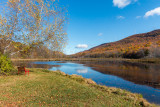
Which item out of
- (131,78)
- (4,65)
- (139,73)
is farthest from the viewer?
(139,73)

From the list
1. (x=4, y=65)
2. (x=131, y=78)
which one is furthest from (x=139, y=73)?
(x=4, y=65)

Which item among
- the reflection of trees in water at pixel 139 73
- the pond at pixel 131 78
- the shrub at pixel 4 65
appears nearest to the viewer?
the shrub at pixel 4 65

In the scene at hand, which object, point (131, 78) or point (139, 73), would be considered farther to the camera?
point (139, 73)

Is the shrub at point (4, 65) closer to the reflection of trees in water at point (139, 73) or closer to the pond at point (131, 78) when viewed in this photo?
the pond at point (131, 78)

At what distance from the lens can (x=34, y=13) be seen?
13.2m

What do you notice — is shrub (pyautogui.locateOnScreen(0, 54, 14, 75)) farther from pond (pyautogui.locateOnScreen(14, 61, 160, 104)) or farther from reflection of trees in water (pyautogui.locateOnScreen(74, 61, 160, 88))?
reflection of trees in water (pyautogui.locateOnScreen(74, 61, 160, 88))

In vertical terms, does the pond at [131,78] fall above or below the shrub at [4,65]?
below

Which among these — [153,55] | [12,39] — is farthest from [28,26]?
[153,55]

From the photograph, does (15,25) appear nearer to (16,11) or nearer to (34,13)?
(16,11)

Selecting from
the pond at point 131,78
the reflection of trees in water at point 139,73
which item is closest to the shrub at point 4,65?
the pond at point 131,78

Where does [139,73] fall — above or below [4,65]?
below

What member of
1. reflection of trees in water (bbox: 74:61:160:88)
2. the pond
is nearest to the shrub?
the pond

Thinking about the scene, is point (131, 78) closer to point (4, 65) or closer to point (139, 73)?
point (139, 73)

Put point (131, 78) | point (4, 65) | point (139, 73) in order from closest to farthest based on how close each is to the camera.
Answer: point (4, 65) → point (131, 78) → point (139, 73)
